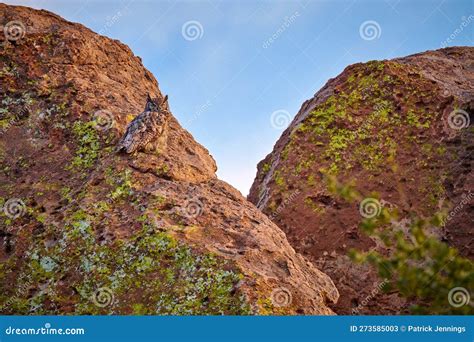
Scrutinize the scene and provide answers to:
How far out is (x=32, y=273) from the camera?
29.6 ft

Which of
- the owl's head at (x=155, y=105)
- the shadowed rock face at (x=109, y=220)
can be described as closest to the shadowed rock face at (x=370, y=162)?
the shadowed rock face at (x=109, y=220)

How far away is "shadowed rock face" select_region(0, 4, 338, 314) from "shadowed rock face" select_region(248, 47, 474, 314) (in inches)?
124

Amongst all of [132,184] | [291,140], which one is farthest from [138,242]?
[291,140]

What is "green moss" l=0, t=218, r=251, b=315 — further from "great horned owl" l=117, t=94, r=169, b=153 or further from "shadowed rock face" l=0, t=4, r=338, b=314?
"great horned owl" l=117, t=94, r=169, b=153

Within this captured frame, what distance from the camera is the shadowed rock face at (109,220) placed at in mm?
8508

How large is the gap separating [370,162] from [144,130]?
7243mm

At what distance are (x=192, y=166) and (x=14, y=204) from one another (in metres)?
3.47

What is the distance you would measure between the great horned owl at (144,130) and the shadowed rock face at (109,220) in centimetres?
21

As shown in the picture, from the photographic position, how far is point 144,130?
10922 mm

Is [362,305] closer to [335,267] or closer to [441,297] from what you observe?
[335,267]

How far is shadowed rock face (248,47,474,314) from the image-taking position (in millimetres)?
13852

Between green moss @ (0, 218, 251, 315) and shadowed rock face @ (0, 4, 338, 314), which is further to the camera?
shadowed rock face @ (0, 4, 338, 314)

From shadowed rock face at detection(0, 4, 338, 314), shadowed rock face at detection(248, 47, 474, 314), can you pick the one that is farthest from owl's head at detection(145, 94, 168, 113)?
shadowed rock face at detection(248, 47, 474, 314)

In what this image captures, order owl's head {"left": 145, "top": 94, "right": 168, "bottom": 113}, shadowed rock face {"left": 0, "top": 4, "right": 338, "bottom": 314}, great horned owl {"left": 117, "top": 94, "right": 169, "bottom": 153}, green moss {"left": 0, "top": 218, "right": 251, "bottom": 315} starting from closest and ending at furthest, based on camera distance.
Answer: green moss {"left": 0, "top": 218, "right": 251, "bottom": 315} < shadowed rock face {"left": 0, "top": 4, "right": 338, "bottom": 314} < great horned owl {"left": 117, "top": 94, "right": 169, "bottom": 153} < owl's head {"left": 145, "top": 94, "right": 168, "bottom": 113}
